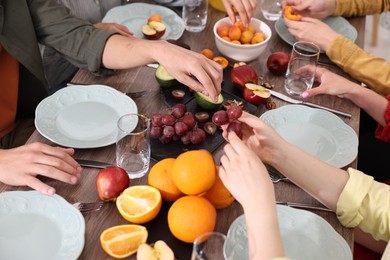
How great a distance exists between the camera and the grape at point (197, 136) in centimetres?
117

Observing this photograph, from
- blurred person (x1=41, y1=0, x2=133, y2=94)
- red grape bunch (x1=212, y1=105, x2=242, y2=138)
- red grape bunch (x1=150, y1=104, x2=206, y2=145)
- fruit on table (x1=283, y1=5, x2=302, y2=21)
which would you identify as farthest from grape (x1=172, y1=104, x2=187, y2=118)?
blurred person (x1=41, y1=0, x2=133, y2=94)

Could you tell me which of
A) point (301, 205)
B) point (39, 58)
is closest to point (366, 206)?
point (301, 205)

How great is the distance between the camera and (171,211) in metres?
0.94

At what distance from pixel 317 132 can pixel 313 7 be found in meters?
0.64

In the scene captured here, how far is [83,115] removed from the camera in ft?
4.17

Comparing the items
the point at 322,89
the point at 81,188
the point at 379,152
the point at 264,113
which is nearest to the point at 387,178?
the point at 379,152

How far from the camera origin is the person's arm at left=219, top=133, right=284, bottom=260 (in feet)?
2.83

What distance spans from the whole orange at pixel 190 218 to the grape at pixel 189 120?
28 cm

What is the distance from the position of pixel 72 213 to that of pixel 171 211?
0.22m

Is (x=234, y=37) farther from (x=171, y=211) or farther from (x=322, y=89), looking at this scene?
(x=171, y=211)

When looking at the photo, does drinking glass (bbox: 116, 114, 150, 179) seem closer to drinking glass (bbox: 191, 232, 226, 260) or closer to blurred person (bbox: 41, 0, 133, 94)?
drinking glass (bbox: 191, 232, 226, 260)

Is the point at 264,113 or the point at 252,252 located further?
the point at 264,113

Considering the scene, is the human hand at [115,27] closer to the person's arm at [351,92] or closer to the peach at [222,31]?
the peach at [222,31]

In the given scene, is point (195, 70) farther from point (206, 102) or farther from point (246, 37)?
point (246, 37)
